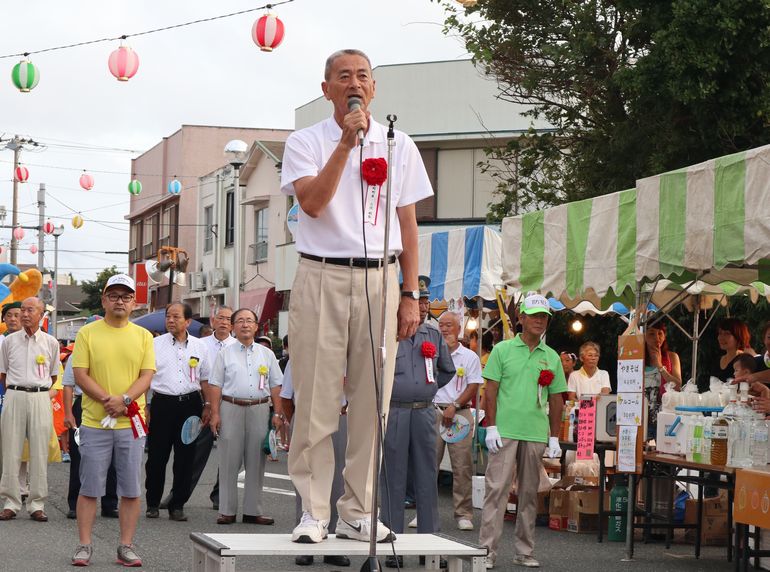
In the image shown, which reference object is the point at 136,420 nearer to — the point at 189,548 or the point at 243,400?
the point at 189,548

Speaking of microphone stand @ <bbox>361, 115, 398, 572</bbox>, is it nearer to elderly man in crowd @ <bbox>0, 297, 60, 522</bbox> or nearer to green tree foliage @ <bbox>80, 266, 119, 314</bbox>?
elderly man in crowd @ <bbox>0, 297, 60, 522</bbox>

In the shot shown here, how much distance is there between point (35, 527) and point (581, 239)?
18.7 ft

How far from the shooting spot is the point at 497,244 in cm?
1574

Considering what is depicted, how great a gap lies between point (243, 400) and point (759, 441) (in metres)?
5.52

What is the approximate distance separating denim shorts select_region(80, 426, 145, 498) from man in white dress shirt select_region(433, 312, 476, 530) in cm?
453

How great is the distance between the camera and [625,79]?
17.5 meters

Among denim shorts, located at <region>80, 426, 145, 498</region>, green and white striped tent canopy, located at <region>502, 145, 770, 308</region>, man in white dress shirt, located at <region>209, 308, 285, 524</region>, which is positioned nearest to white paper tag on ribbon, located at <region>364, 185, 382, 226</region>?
green and white striped tent canopy, located at <region>502, 145, 770, 308</region>

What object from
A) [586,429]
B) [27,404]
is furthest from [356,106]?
[27,404]

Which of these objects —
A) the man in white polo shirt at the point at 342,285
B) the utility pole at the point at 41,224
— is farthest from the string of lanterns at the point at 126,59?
the utility pole at the point at 41,224

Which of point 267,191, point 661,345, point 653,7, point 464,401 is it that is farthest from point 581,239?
point 267,191

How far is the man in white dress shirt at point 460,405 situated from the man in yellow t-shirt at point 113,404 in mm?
4364

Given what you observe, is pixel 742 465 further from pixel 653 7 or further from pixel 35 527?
pixel 653 7

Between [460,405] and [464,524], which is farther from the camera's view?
[460,405]

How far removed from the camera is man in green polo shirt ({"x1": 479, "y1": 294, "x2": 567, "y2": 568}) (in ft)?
35.1
